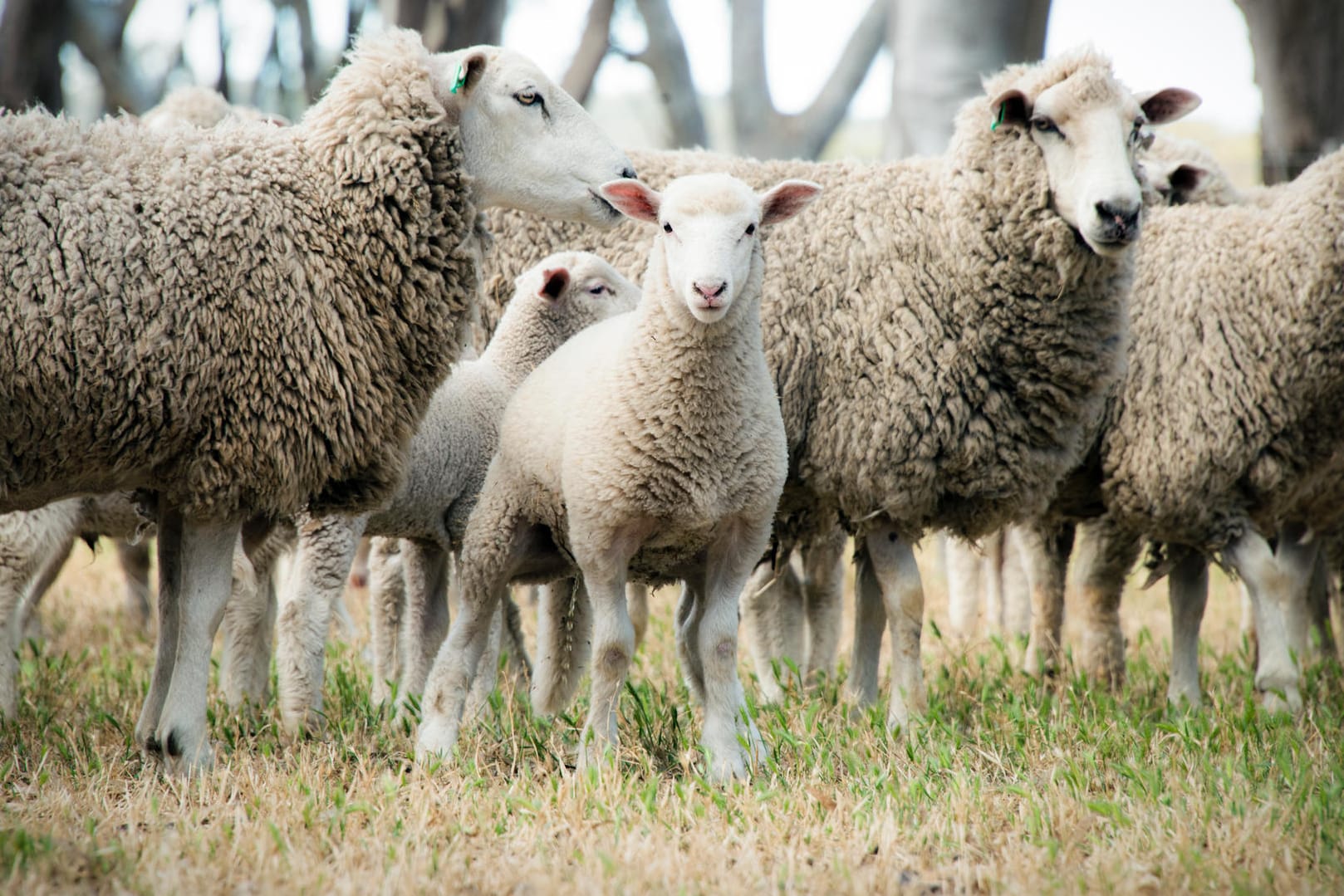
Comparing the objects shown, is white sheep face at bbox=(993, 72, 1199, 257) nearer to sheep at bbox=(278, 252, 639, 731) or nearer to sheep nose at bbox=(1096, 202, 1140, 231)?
sheep nose at bbox=(1096, 202, 1140, 231)

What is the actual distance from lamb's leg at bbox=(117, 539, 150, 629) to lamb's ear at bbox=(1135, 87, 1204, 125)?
5.36 metres

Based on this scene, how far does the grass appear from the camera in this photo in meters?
2.96

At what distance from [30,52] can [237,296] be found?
452 inches

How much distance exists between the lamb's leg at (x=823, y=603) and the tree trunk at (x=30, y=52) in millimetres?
10137

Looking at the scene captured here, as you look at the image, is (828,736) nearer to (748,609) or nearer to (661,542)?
(661,542)

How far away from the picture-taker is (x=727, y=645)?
386 cm

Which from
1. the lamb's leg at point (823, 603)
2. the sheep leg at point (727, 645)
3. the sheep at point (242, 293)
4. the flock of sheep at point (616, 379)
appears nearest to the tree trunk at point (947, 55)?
the flock of sheep at point (616, 379)

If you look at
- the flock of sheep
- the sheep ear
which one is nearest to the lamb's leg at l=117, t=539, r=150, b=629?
the flock of sheep

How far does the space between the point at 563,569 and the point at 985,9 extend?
574 cm

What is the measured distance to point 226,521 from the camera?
154 inches

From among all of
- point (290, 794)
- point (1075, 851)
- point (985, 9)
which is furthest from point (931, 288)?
point (985, 9)

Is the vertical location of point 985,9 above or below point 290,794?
above

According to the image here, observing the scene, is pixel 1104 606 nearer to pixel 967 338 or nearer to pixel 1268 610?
pixel 1268 610

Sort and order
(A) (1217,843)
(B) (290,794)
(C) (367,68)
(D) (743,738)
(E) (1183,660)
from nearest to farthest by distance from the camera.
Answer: (A) (1217,843), (B) (290,794), (D) (743,738), (C) (367,68), (E) (1183,660)
